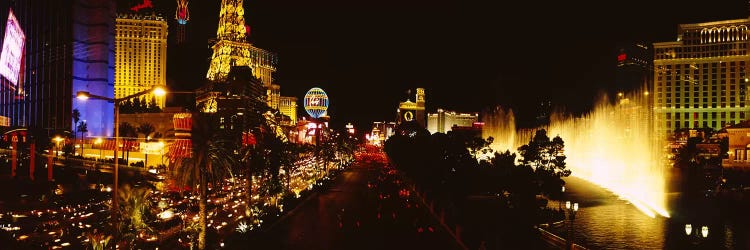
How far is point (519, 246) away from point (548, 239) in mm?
1959

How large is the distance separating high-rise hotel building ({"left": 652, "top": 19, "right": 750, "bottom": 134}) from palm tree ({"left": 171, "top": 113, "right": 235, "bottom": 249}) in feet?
358

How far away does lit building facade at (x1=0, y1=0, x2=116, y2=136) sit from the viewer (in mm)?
80938

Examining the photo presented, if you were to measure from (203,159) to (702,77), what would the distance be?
114783 mm

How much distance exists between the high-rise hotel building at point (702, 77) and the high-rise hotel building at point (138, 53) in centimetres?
9389

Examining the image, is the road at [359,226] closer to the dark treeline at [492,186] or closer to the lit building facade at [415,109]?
the dark treeline at [492,186]

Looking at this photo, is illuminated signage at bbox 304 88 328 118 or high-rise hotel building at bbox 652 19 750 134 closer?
illuminated signage at bbox 304 88 328 118

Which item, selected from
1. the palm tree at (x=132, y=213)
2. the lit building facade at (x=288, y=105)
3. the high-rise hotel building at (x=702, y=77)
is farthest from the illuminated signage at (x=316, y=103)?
the palm tree at (x=132, y=213)

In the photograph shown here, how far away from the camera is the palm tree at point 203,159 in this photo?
20797 millimetres

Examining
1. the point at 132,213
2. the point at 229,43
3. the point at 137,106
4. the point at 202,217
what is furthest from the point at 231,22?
the point at 132,213

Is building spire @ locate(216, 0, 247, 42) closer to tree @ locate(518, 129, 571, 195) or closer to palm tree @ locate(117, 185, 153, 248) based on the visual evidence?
tree @ locate(518, 129, 571, 195)

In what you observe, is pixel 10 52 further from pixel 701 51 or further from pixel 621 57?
pixel 621 57

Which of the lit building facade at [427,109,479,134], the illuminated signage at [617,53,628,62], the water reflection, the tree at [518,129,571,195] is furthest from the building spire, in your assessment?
the lit building facade at [427,109,479,134]

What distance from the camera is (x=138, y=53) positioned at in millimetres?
121250

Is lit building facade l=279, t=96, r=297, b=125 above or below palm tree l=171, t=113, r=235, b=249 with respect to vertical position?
above
